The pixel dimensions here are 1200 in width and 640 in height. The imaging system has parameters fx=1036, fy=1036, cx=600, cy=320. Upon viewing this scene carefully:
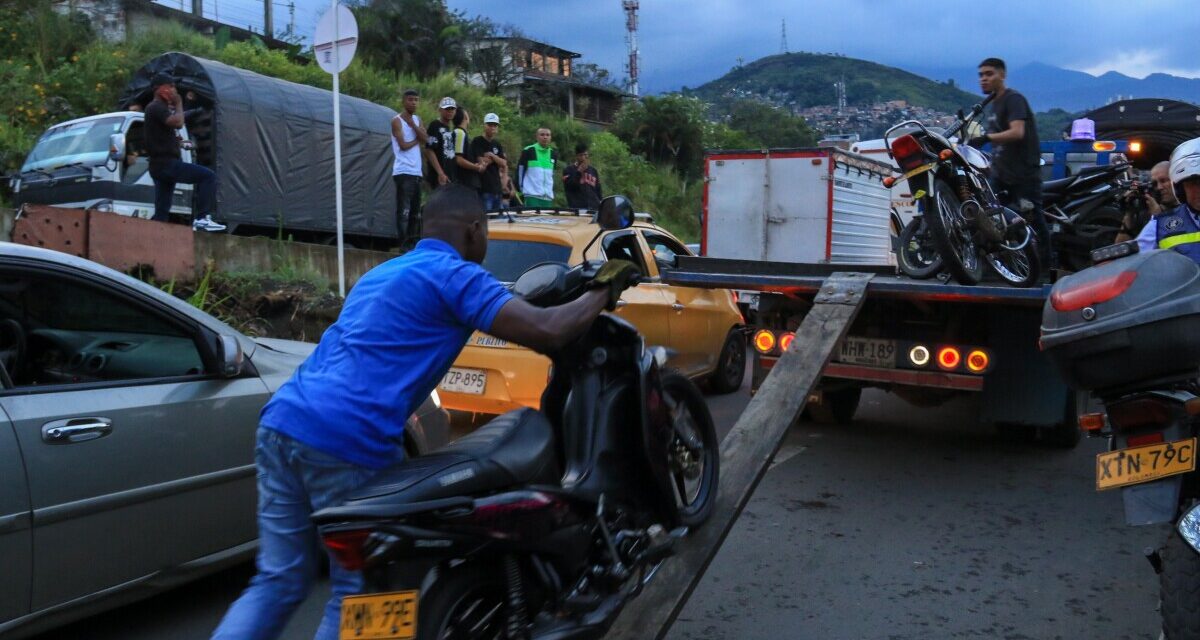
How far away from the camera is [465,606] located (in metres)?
2.93

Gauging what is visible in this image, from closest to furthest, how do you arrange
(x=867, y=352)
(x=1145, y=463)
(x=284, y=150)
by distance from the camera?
(x=1145, y=463) → (x=867, y=352) → (x=284, y=150)

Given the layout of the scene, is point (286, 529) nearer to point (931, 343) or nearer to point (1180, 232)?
point (1180, 232)

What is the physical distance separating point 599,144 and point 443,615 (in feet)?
87.8

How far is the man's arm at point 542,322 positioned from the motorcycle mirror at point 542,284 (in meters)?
0.41

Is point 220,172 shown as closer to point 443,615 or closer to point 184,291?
point 184,291

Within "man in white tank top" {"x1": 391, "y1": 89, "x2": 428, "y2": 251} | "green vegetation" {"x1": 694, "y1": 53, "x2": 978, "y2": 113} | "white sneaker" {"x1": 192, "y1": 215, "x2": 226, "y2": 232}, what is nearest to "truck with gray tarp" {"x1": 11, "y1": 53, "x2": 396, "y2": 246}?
"white sneaker" {"x1": 192, "y1": 215, "x2": 226, "y2": 232}

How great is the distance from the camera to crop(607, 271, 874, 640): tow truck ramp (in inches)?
146

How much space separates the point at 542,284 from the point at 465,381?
10.3 ft

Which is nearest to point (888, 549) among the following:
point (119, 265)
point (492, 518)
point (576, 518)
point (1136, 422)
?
point (1136, 422)

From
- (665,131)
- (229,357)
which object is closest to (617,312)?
(229,357)

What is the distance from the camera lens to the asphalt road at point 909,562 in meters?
4.20

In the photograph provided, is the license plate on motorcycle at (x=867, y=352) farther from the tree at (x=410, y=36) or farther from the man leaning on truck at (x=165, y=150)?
the tree at (x=410, y=36)

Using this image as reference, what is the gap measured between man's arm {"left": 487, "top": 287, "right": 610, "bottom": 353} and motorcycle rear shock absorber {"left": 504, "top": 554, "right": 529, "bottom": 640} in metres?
0.63

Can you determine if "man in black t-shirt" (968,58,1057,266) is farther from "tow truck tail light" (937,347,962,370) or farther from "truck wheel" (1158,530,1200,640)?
"truck wheel" (1158,530,1200,640)
